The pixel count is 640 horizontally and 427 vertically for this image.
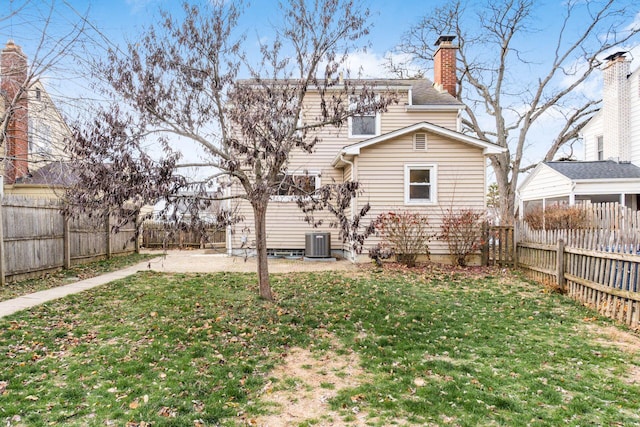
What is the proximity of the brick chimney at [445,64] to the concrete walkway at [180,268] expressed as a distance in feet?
30.6

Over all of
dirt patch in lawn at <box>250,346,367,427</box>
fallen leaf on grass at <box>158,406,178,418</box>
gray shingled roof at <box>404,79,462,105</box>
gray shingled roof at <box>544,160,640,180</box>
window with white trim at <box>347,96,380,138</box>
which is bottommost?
dirt patch in lawn at <box>250,346,367,427</box>

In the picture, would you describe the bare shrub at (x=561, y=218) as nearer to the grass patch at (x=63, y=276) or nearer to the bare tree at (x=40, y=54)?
the bare tree at (x=40, y=54)

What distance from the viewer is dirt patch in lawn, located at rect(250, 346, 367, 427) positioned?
3727mm

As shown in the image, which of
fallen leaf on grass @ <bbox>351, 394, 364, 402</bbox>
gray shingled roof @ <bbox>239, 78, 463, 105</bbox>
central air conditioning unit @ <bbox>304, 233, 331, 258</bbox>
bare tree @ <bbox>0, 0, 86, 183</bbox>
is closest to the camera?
fallen leaf on grass @ <bbox>351, 394, 364, 402</bbox>

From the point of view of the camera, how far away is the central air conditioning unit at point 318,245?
567 inches

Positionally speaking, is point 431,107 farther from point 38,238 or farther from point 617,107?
point 38,238

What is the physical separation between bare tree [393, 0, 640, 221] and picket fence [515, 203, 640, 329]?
14375 millimetres

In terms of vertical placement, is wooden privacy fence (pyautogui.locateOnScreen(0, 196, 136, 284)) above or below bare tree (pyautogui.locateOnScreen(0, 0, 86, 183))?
below

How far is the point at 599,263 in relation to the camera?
Answer: 7.46 metres

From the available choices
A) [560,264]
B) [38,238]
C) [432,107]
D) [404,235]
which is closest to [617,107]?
[432,107]

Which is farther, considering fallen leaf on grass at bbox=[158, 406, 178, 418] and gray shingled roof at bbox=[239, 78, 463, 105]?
gray shingled roof at bbox=[239, 78, 463, 105]

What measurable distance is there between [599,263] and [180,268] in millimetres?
10723

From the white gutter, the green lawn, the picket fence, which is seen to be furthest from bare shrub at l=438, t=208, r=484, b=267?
the white gutter

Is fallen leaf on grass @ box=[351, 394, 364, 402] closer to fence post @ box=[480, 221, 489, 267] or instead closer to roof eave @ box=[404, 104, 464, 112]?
fence post @ box=[480, 221, 489, 267]
